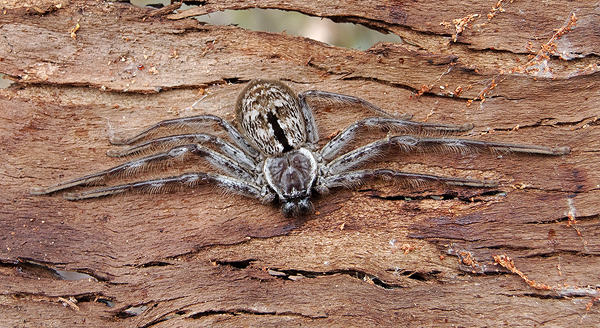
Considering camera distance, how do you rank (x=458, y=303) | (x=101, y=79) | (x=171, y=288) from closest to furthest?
(x=458, y=303)
(x=171, y=288)
(x=101, y=79)

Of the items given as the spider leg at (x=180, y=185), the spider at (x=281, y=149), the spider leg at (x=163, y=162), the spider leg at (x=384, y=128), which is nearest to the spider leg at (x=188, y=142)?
the spider at (x=281, y=149)

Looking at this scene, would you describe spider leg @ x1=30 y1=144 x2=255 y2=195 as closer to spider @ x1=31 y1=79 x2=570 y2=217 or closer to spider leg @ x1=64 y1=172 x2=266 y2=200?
spider @ x1=31 y1=79 x2=570 y2=217

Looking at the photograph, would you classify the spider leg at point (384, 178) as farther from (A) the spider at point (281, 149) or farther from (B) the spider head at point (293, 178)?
(B) the spider head at point (293, 178)

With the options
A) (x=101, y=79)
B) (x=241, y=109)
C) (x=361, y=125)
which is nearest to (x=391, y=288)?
(x=361, y=125)

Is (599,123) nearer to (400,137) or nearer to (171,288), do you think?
(400,137)

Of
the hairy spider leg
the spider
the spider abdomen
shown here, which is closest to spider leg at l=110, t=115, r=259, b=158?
the spider
